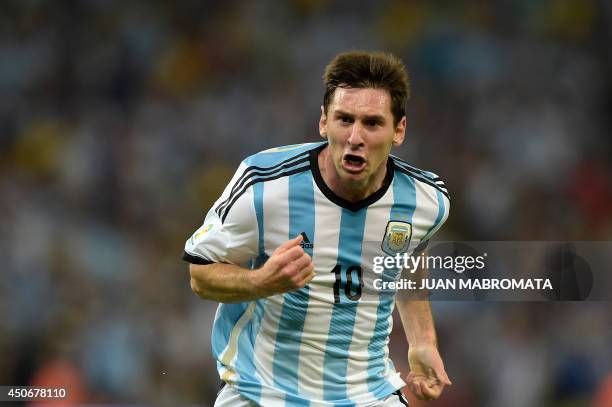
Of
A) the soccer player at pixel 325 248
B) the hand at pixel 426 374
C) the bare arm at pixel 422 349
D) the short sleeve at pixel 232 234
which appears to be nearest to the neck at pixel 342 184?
the soccer player at pixel 325 248

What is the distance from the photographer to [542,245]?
5160 millimetres

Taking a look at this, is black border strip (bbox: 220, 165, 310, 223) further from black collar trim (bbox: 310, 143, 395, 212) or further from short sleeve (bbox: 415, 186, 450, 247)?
short sleeve (bbox: 415, 186, 450, 247)

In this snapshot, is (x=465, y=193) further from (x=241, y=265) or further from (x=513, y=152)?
(x=241, y=265)

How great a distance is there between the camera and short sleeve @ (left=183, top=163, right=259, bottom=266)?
289 cm

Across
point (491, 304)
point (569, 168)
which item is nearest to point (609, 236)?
point (569, 168)

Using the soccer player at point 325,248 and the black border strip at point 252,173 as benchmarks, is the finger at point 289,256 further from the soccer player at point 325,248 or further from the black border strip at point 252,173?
the black border strip at point 252,173

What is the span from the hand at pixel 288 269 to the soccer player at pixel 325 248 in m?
0.27

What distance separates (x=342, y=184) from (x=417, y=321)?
0.59 meters

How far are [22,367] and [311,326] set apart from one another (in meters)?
3.16

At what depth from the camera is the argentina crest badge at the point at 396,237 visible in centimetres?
306

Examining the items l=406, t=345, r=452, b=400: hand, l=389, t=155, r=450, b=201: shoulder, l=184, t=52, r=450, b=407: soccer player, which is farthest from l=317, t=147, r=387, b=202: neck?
l=406, t=345, r=452, b=400: hand

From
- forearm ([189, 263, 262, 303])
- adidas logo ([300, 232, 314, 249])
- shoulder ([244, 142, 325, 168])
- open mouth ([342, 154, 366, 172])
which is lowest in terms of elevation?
forearm ([189, 263, 262, 303])

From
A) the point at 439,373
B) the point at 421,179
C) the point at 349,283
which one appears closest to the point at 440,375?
the point at 439,373

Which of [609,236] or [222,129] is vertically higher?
[222,129]
